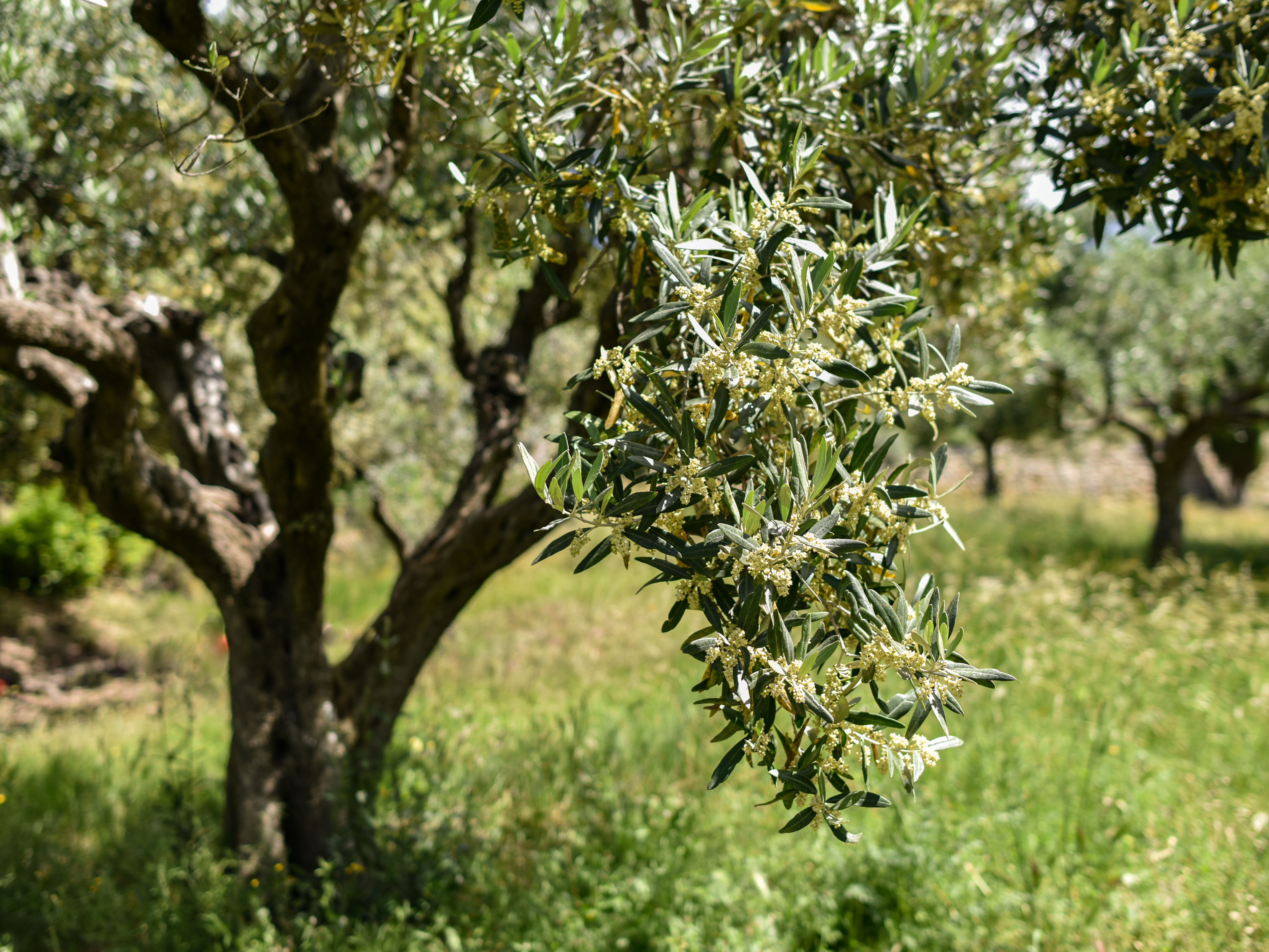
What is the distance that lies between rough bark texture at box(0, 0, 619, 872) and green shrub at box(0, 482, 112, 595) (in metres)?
10.8

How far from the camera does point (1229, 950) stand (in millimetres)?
2730

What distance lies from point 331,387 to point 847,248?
8.65 feet

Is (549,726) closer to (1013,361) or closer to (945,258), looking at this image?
(945,258)

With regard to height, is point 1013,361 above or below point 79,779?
above

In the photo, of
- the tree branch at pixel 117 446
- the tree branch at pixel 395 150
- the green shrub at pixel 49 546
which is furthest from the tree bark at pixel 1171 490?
the green shrub at pixel 49 546

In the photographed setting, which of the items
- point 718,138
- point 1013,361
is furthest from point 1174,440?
point 718,138

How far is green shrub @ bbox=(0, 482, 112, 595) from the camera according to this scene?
1229 centimetres

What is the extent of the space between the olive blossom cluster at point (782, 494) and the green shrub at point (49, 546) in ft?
45.7

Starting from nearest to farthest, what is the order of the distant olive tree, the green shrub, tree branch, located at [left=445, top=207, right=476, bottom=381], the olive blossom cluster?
the olive blossom cluster, tree branch, located at [left=445, top=207, right=476, bottom=381], the distant olive tree, the green shrub

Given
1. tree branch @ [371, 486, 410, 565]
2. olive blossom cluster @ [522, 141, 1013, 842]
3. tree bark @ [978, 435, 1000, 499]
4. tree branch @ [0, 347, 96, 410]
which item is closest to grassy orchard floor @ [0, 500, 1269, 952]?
tree branch @ [371, 486, 410, 565]

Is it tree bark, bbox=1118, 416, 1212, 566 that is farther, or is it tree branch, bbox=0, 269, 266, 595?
tree bark, bbox=1118, 416, 1212, 566

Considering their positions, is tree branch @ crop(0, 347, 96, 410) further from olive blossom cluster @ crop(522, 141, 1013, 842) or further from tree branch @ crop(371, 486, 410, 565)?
olive blossom cluster @ crop(522, 141, 1013, 842)

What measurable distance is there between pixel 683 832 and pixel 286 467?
2.50 metres

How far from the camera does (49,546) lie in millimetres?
12406
